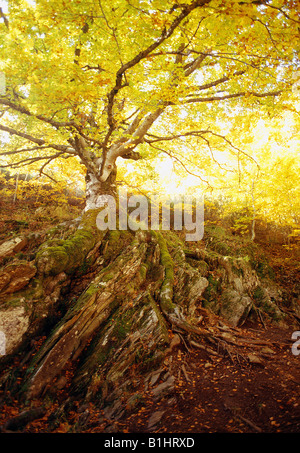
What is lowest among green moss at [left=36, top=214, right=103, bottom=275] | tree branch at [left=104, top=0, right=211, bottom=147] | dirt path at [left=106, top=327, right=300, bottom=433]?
dirt path at [left=106, top=327, right=300, bottom=433]

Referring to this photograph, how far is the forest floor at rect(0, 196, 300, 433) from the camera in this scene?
2996mm

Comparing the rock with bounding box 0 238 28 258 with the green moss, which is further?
the rock with bounding box 0 238 28 258

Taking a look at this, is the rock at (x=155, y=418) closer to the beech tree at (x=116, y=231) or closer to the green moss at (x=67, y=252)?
the beech tree at (x=116, y=231)

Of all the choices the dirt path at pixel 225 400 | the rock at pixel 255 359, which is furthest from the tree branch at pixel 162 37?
the rock at pixel 255 359

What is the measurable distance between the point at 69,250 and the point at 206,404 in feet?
13.6

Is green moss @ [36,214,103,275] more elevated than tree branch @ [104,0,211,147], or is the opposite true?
tree branch @ [104,0,211,147]

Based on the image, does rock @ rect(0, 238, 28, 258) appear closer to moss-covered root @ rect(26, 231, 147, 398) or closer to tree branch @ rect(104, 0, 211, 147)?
moss-covered root @ rect(26, 231, 147, 398)

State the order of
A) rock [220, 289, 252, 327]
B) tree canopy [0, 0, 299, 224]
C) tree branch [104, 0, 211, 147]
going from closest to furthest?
tree branch [104, 0, 211, 147], tree canopy [0, 0, 299, 224], rock [220, 289, 252, 327]

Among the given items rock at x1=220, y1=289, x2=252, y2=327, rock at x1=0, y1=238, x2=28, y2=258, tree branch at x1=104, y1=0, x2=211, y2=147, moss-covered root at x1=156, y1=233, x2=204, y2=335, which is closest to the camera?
tree branch at x1=104, y1=0, x2=211, y2=147

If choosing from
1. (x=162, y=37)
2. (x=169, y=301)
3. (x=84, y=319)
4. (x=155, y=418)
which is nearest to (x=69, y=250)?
(x=84, y=319)

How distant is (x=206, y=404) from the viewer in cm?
341

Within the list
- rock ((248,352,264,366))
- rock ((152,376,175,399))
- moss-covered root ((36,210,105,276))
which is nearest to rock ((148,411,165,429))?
rock ((152,376,175,399))

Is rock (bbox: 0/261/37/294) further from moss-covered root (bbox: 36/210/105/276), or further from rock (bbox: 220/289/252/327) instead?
rock (bbox: 220/289/252/327)

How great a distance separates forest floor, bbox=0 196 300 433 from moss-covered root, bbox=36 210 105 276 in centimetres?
152
